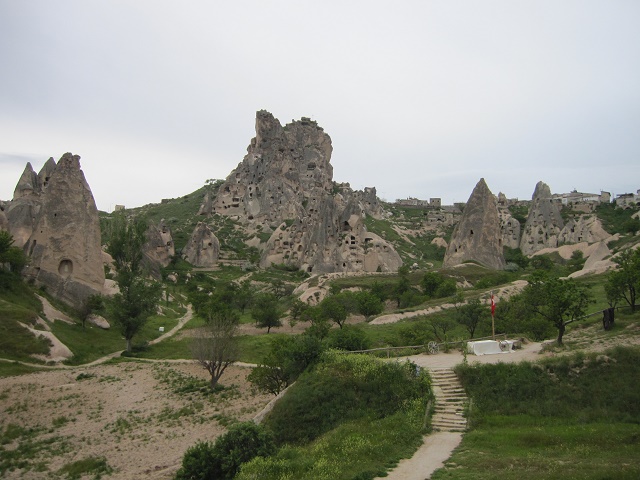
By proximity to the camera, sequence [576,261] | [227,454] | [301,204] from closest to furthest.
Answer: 1. [227,454]
2. [576,261]
3. [301,204]

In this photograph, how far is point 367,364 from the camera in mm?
19516

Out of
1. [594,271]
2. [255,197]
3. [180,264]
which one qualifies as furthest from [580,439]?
[255,197]

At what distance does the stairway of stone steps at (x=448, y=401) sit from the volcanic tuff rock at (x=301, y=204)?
5212 cm

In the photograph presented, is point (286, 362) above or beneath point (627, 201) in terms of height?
beneath

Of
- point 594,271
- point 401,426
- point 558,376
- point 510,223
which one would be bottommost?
point 401,426

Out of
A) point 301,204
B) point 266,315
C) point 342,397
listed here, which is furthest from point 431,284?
point 301,204

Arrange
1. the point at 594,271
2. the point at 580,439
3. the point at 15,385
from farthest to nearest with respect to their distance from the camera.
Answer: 1. the point at 594,271
2. the point at 15,385
3. the point at 580,439

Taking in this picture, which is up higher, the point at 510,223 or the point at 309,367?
the point at 510,223

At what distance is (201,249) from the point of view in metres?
79.8

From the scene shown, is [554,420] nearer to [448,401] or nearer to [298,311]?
[448,401]

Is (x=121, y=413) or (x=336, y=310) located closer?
(x=121, y=413)

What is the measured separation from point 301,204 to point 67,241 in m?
66.7

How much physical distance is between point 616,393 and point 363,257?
57.6m

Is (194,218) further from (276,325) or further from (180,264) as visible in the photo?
(276,325)
